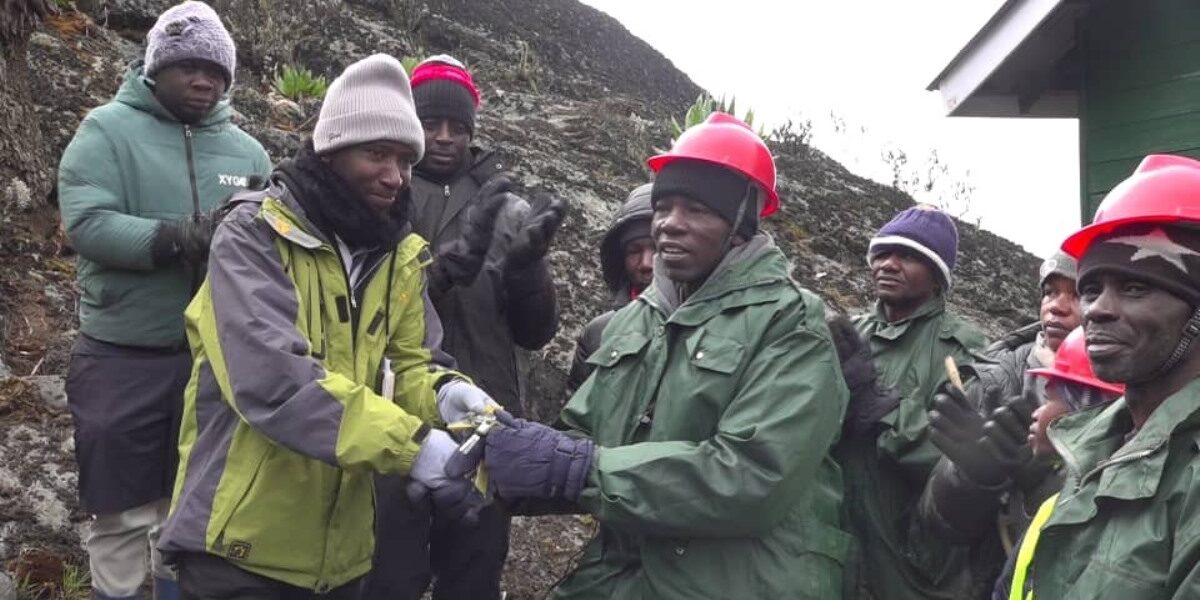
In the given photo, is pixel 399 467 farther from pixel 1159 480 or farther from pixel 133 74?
pixel 133 74

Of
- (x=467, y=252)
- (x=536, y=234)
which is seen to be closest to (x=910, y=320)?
(x=536, y=234)

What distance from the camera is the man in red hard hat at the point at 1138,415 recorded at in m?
1.85

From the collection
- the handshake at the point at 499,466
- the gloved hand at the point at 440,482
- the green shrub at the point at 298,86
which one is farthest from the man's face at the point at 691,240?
the green shrub at the point at 298,86

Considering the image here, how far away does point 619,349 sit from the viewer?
3.05m

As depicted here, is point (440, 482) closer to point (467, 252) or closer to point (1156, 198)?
point (467, 252)

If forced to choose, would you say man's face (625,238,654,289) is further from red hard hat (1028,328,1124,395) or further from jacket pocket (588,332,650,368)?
red hard hat (1028,328,1124,395)

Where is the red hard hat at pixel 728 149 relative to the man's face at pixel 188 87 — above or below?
above

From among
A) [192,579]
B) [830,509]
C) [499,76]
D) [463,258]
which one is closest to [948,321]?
[830,509]

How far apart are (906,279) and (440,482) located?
1.95 meters

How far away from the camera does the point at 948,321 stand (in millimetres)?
3793

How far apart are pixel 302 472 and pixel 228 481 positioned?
18 cm

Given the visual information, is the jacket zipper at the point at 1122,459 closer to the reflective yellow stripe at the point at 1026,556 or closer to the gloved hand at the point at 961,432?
the reflective yellow stripe at the point at 1026,556

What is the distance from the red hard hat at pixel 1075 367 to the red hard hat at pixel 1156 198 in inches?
27.9

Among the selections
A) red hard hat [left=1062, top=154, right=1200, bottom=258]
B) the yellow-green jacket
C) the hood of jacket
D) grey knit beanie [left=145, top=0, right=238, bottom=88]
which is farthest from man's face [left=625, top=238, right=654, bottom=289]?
red hard hat [left=1062, top=154, right=1200, bottom=258]
